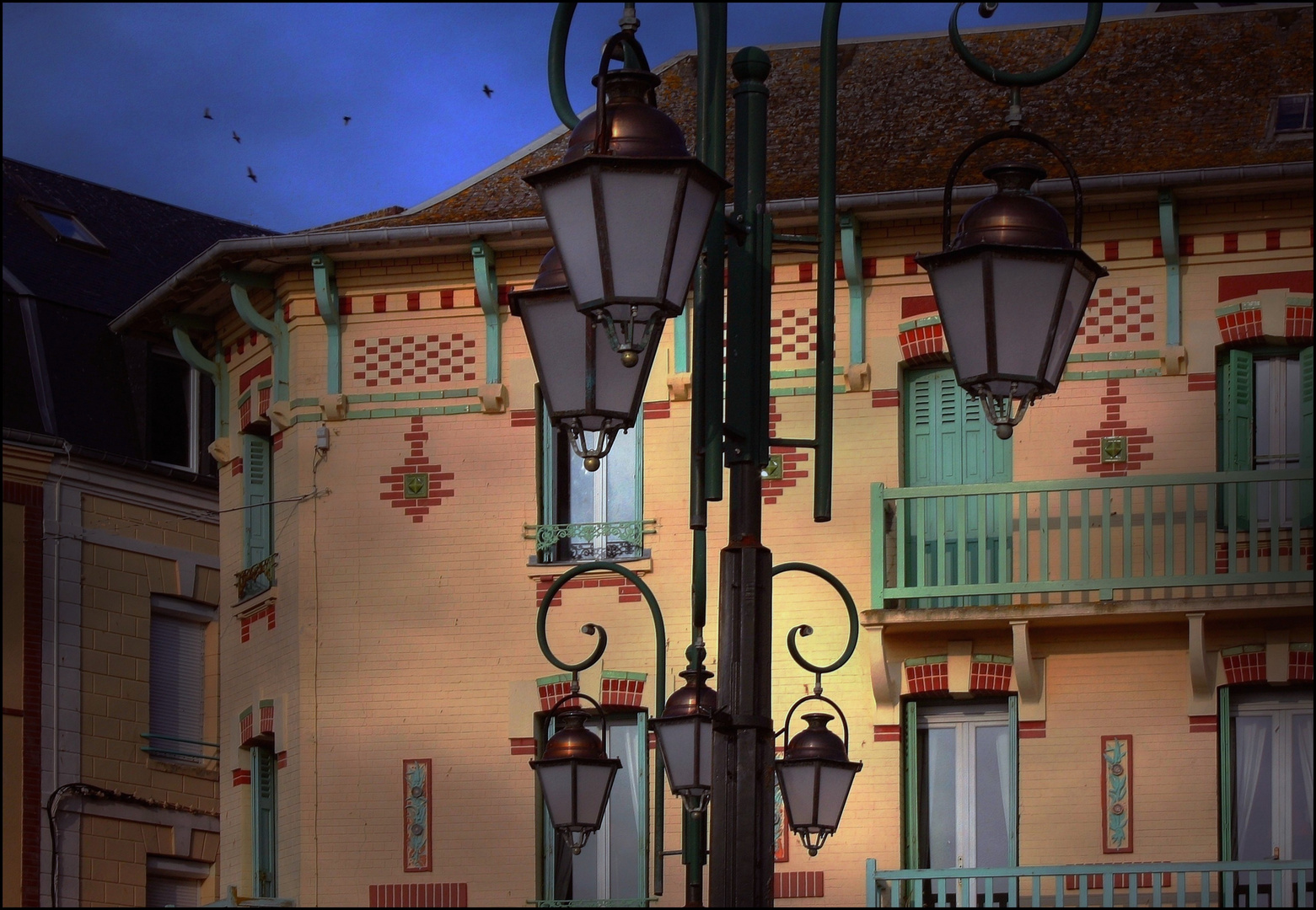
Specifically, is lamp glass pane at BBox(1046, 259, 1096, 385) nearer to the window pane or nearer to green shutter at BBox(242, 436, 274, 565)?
the window pane

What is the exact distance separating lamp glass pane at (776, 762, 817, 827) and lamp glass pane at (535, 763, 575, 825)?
4.17 ft

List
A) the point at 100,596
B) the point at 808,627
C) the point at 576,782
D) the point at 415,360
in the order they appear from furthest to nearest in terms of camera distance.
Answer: the point at 100,596 → the point at 415,360 → the point at 576,782 → the point at 808,627

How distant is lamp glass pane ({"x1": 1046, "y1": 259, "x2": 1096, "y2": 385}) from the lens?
8.25 meters

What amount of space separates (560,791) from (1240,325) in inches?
295

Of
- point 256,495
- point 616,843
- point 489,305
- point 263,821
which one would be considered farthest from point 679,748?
point 256,495

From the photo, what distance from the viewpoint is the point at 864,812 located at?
19.0 m

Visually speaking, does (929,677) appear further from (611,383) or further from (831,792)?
(611,383)

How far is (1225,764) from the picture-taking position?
18.7 meters

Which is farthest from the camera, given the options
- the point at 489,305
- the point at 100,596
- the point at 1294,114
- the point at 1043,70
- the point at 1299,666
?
the point at 100,596

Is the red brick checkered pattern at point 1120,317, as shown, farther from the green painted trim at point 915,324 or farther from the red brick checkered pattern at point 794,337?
the red brick checkered pattern at point 794,337

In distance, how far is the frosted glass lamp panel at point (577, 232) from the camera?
748cm

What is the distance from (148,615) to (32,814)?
266cm

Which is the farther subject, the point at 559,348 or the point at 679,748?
the point at 679,748

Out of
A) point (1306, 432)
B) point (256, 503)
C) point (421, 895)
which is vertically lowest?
point (421, 895)
